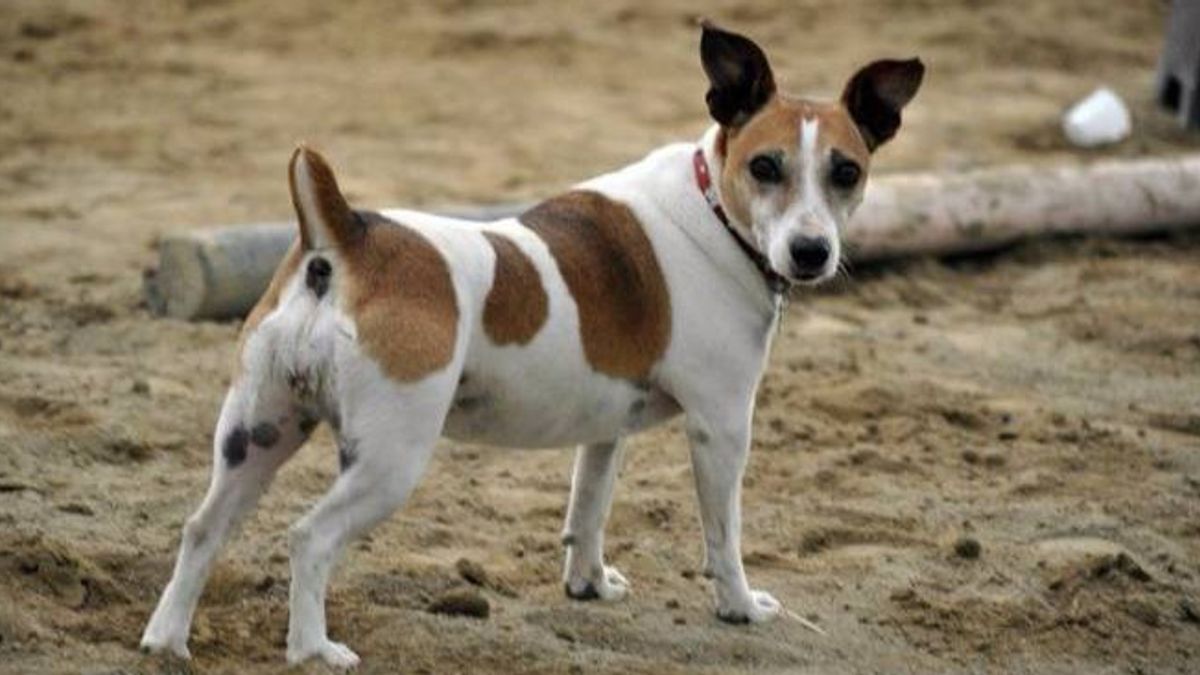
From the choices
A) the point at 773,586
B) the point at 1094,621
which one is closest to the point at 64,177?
the point at 773,586

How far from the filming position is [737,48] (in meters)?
5.75

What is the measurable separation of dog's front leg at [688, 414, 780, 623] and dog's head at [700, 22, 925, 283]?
429mm

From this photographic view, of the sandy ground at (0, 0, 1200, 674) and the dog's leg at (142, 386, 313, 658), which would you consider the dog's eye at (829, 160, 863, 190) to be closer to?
the sandy ground at (0, 0, 1200, 674)

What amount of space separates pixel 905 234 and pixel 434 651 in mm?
4544

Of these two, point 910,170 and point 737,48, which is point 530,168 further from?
point 737,48

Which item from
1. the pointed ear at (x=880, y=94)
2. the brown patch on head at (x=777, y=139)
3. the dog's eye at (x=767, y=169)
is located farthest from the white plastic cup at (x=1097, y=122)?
the dog's eye at (x=767, y=169)

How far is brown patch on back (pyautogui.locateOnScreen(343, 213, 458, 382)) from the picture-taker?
5.02 metres

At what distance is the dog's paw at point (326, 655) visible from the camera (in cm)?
514

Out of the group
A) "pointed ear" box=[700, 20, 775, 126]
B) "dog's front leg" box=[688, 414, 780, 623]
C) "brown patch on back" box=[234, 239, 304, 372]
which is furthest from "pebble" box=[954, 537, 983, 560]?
"brown patch on back" box=[234, 239, 304, 372]

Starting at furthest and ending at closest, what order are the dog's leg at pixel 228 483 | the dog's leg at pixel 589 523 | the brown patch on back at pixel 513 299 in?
the dog's leg at pixel 589 523 → the brown patch on back at pixel 513 299 → the dog's leg at pixel 228 483

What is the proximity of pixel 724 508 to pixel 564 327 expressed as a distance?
2.19 ft

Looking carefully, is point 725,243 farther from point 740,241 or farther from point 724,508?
point 724,508

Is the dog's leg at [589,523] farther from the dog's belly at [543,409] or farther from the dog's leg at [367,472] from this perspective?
the dog's leg at [367,472]

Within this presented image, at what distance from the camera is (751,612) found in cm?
584
